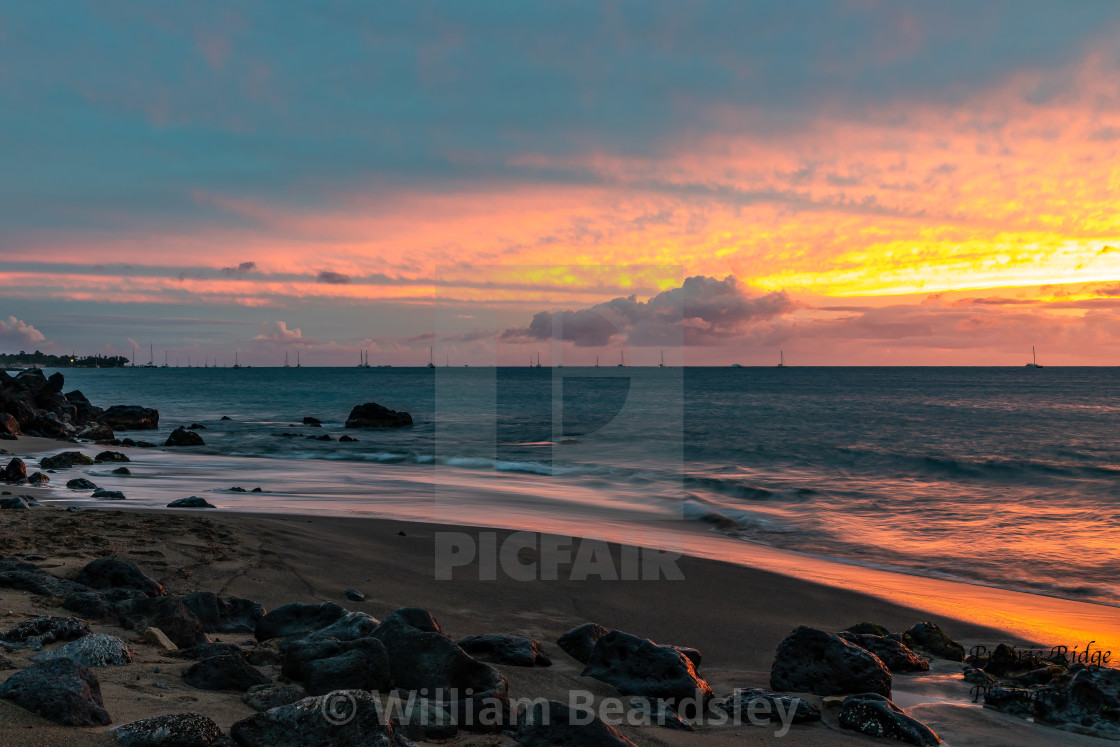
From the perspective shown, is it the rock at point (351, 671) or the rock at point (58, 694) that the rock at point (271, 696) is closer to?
the rock at point (351, 671)

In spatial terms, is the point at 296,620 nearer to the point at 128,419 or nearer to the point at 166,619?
the point at 166,619

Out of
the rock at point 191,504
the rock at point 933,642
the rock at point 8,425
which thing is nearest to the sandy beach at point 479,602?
the rock at point 933,642

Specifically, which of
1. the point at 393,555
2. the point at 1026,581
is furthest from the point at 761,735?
the point at 1026,581

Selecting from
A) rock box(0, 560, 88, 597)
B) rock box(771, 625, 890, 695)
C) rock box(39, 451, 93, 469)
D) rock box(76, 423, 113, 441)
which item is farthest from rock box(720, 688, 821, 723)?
rock box(76, 423, 113, 441)

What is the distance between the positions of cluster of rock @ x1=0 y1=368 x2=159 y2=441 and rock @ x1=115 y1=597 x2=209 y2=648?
2254 centimetres

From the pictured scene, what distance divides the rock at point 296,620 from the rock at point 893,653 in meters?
3.84

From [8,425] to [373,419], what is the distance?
17.7 m

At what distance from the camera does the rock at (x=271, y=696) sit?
3434 mm

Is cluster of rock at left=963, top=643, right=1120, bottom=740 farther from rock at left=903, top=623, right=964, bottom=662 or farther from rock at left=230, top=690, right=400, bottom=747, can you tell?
rock at left=230, top=690, right=400, bottom=747

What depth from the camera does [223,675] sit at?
3.71 metres

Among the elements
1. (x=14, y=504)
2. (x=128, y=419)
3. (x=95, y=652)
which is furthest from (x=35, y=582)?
(x=128, y=419)

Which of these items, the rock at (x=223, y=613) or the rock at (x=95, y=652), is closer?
the rock at (x=95, y=652)

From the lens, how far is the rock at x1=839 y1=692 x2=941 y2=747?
4.05m

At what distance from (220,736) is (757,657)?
434 cm
